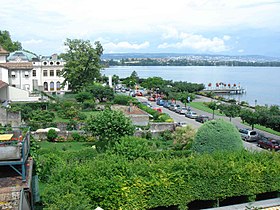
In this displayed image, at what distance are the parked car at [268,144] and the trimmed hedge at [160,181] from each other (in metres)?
13.1

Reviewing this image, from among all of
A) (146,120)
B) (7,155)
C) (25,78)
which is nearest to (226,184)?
(7,155)

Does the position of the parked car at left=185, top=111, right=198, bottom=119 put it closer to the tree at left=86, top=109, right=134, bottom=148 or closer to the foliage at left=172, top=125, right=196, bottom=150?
the foliage at left=172, top=125, right=196, bottom=150

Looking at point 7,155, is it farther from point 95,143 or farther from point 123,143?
point 95,143

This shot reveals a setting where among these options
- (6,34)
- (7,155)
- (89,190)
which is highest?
(6,34)

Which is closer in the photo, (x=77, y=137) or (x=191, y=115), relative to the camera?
(x=77, y=137)

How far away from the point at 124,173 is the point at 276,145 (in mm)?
18760

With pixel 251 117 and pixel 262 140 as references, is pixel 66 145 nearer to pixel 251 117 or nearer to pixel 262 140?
pixel 262 140

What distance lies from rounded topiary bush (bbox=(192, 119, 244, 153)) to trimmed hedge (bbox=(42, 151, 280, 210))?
2.76 meters

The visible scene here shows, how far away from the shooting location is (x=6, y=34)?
91125mm

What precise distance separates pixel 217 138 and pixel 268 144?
11885 millimetres

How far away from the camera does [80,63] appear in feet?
198

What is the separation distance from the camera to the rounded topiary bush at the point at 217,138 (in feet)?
66.4

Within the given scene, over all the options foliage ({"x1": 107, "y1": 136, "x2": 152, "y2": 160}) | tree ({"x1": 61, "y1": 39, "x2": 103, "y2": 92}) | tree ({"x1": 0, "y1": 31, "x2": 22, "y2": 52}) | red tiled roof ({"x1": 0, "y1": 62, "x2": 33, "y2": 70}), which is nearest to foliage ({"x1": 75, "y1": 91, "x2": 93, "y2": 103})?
tree ({"x1": 61, "y1": 39, "x2": 103, "y2": 92})

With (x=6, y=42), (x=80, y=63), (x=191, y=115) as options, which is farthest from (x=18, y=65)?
(x=6, y=42)
